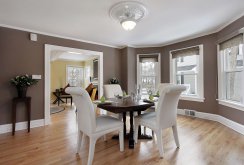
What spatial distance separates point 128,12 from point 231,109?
117 inches

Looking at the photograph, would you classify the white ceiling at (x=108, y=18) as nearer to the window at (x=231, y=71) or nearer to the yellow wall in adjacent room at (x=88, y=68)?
the window at (x=231, y=71)

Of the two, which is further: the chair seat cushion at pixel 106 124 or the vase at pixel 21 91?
the vase at pixel 21 91

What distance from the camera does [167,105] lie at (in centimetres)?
203

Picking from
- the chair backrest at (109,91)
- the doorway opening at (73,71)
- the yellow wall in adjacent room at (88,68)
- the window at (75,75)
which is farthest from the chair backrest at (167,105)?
the window at (75,75)

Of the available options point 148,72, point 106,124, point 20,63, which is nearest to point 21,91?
point 20,63

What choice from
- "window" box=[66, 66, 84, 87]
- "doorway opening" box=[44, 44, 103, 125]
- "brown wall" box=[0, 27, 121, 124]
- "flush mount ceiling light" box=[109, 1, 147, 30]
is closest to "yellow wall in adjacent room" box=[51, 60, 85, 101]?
"doorway opening" box=[44, 44, 103, 125]

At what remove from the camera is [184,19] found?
281cm

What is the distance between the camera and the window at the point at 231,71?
113 inches

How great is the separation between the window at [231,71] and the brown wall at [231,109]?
16 cm

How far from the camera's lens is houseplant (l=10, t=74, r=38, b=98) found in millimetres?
2945

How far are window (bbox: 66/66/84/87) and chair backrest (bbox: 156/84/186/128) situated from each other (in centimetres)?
656

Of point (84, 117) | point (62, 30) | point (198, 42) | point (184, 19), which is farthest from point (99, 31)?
point (198, 42)

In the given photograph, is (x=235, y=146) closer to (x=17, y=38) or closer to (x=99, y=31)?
(x=99, y=31)

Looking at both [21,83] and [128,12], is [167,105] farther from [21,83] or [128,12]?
[21,83]
